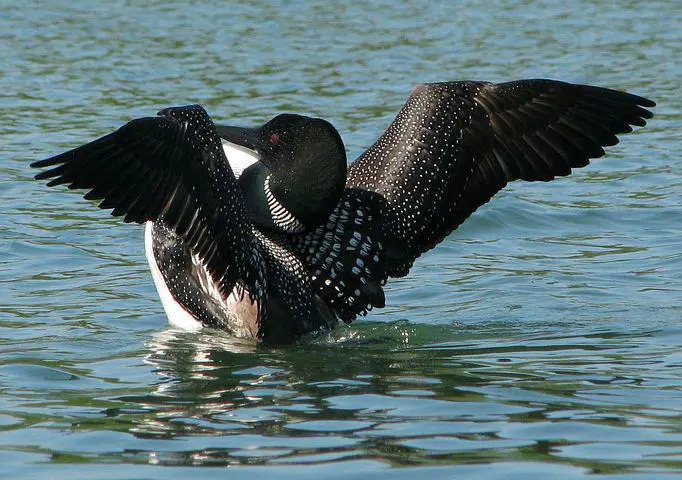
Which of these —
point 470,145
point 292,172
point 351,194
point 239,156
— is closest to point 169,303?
point 239,156

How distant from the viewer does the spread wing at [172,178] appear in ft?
20.3

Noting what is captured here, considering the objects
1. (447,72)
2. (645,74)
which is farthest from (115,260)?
(645,74)

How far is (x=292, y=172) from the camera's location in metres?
7.13

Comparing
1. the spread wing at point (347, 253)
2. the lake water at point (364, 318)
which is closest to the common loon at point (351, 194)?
the spread wing at point (347, 253)

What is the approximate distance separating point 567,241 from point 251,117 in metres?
3.92

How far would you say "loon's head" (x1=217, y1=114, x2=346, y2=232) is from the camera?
23.2 ft

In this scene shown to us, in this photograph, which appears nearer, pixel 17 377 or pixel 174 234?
pixel 17 377

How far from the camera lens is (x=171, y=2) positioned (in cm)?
1780

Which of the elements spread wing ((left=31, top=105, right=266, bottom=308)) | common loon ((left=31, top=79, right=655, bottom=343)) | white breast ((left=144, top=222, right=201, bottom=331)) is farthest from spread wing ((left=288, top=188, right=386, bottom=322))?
spread wing ((left=31, top=105, right=266, bottom=308))

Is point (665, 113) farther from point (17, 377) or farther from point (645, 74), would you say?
point (17, 377)

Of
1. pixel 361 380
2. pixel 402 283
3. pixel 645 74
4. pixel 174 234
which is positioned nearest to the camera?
pixel 361 380

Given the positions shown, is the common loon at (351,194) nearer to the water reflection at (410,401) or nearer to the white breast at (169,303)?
the white breast at (169,303)

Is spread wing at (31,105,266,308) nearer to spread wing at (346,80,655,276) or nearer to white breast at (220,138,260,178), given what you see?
white breast at (220,138,260,178)

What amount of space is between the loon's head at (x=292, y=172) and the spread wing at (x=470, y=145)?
0.53m
